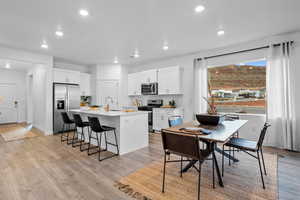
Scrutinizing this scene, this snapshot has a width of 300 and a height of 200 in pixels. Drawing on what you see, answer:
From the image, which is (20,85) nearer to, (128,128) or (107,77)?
(107,77)

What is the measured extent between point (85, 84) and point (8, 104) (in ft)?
13.5

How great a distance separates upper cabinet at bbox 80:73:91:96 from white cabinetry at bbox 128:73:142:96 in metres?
1.82

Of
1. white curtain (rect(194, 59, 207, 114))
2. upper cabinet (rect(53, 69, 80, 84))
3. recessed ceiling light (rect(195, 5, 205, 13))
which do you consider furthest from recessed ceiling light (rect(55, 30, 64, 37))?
white curtain (rect(194, 59, 207, 114))

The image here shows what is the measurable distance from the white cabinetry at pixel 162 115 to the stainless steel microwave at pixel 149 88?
2.29ft

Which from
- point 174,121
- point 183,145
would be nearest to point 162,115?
point 174,121

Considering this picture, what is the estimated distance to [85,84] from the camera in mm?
6406

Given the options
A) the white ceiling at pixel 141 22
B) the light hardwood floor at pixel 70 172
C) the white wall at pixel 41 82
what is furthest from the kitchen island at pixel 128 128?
the white wall at pixel 41 82

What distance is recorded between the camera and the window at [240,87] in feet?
13.1

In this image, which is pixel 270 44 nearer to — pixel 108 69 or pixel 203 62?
pixel 203 62

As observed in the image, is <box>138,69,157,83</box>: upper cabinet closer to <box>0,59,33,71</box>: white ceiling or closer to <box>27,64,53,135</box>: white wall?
<box>27,64,53,135</box>: white wall

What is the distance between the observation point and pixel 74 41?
388 centimetres

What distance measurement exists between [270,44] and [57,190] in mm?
5169

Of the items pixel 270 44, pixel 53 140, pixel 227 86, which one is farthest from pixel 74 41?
pixel 270 44

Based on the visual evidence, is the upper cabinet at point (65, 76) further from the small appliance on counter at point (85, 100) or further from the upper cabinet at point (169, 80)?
the upper cabinet at point (169, 80)
